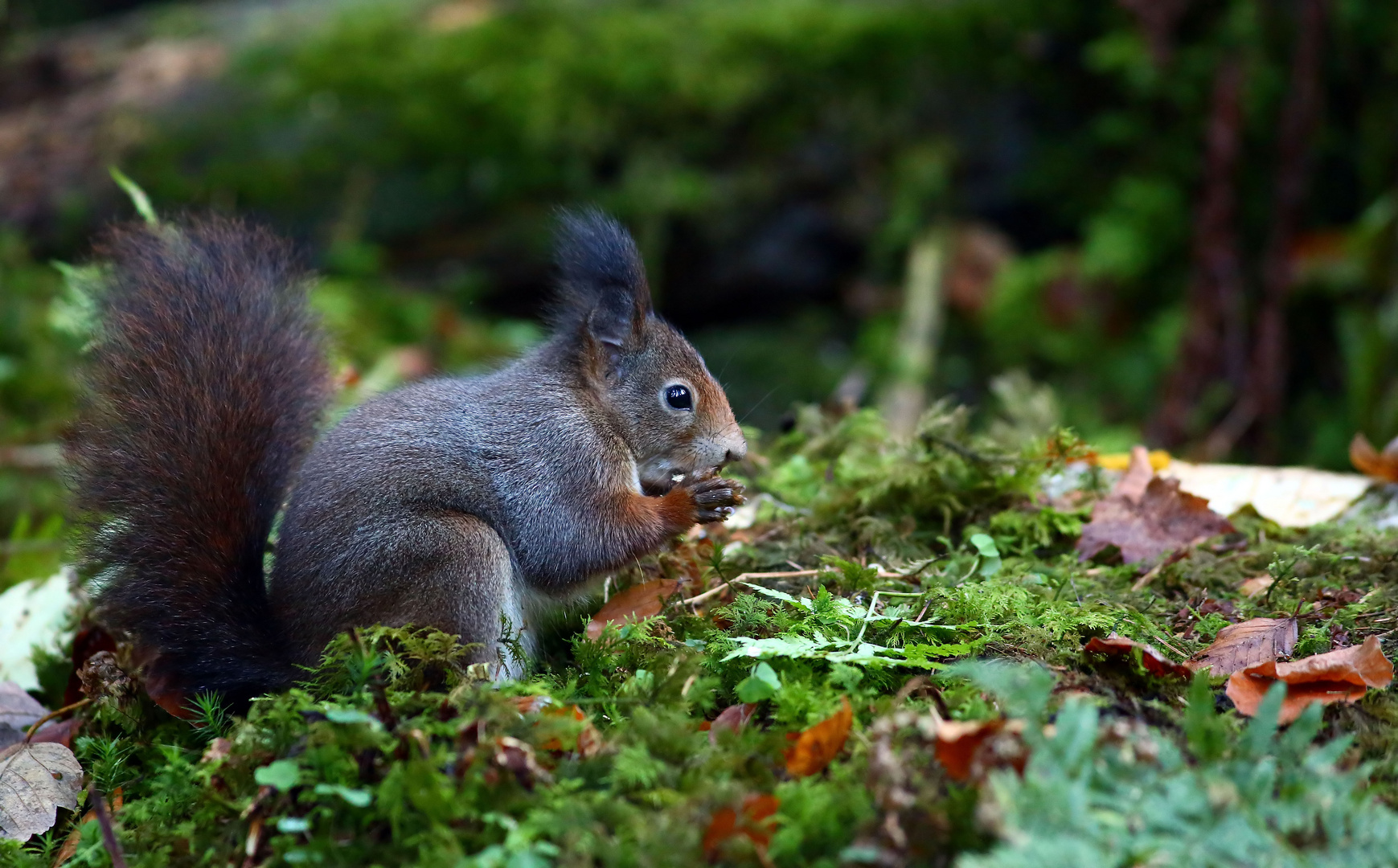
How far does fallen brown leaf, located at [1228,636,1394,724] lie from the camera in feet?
7.38

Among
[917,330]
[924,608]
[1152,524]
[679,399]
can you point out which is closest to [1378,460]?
[1152,524]

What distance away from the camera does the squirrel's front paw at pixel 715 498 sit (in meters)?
3.00

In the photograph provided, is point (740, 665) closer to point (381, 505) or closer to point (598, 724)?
point (598, 724)

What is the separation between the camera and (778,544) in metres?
3.37

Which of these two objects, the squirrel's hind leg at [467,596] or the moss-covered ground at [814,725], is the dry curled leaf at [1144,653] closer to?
the moss-covered ground at [814,725]

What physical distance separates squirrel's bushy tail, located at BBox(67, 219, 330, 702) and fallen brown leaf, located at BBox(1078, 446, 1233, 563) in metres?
2.28

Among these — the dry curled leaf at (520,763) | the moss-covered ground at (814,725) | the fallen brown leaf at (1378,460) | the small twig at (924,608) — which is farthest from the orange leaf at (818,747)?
the fallen brown leaf at (1378,460)

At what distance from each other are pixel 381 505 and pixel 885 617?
1.28m

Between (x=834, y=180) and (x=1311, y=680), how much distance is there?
6.29 m

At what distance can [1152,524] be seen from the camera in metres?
3.34

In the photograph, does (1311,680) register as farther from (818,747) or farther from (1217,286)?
(1217,286)

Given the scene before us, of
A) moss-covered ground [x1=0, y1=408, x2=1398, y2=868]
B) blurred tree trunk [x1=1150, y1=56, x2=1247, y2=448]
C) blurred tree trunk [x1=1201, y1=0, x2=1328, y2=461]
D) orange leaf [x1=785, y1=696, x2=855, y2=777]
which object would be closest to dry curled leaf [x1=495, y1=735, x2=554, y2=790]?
moss-covered ground [x1=0, y1=408, x2=1398, y2=868]

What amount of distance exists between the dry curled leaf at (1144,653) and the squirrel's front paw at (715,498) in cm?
98

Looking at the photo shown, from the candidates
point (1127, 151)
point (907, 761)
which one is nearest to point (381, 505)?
point (907, 761)
